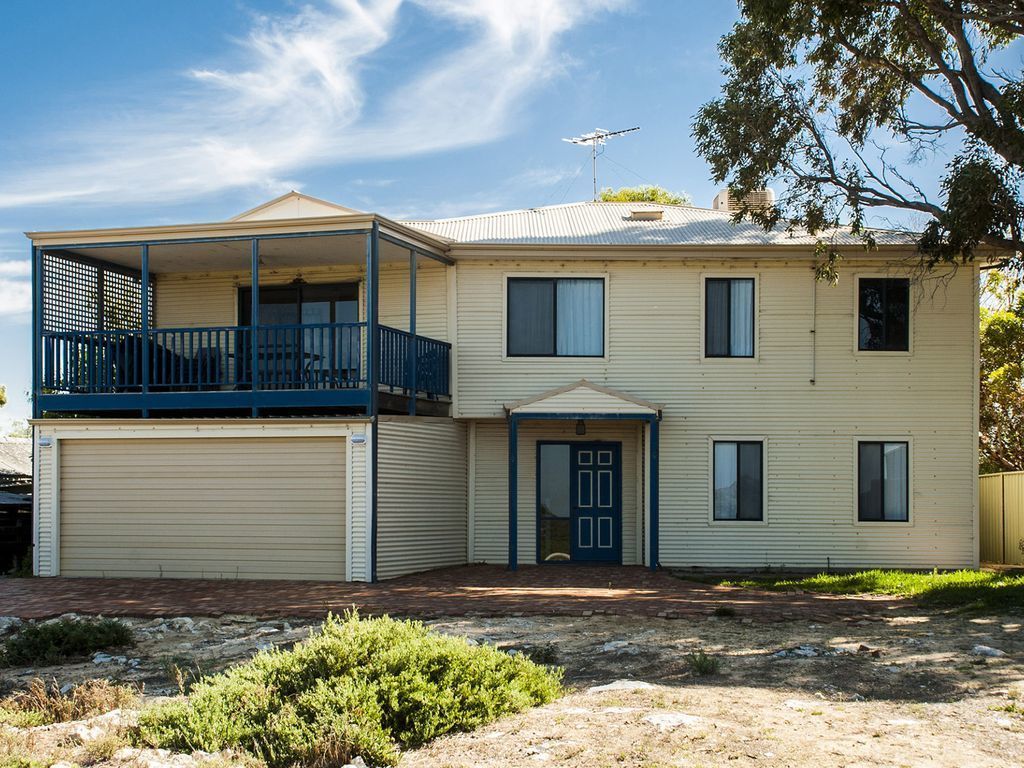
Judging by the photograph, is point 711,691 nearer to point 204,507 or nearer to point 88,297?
point 204,507

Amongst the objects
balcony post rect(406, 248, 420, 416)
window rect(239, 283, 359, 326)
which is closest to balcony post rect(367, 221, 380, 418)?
balcony post rect(406, 248, 420, 416)

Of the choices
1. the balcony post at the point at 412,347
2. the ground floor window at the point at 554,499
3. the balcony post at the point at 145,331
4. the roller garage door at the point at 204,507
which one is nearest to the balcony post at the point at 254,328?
the roller garage door at the point at 204,507

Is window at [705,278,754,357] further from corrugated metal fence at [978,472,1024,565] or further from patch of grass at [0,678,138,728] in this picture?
patch of grass at [0,678,138,728]

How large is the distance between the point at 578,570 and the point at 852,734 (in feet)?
36.9

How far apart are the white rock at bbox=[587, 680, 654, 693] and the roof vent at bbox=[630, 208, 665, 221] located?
47.1ft

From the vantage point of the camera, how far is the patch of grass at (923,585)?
13648 mm

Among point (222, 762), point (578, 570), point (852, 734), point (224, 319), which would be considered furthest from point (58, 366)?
point (852, 734)

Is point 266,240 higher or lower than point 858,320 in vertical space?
higher

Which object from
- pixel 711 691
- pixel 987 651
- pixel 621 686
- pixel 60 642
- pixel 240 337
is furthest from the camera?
pixel 240 337

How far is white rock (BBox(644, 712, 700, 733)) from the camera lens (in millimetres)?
7262

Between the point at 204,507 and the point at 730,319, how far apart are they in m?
9.28

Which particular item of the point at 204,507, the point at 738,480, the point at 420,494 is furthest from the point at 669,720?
the point at 738,480

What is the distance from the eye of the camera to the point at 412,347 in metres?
18.1

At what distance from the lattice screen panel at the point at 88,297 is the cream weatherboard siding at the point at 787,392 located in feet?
21.1
